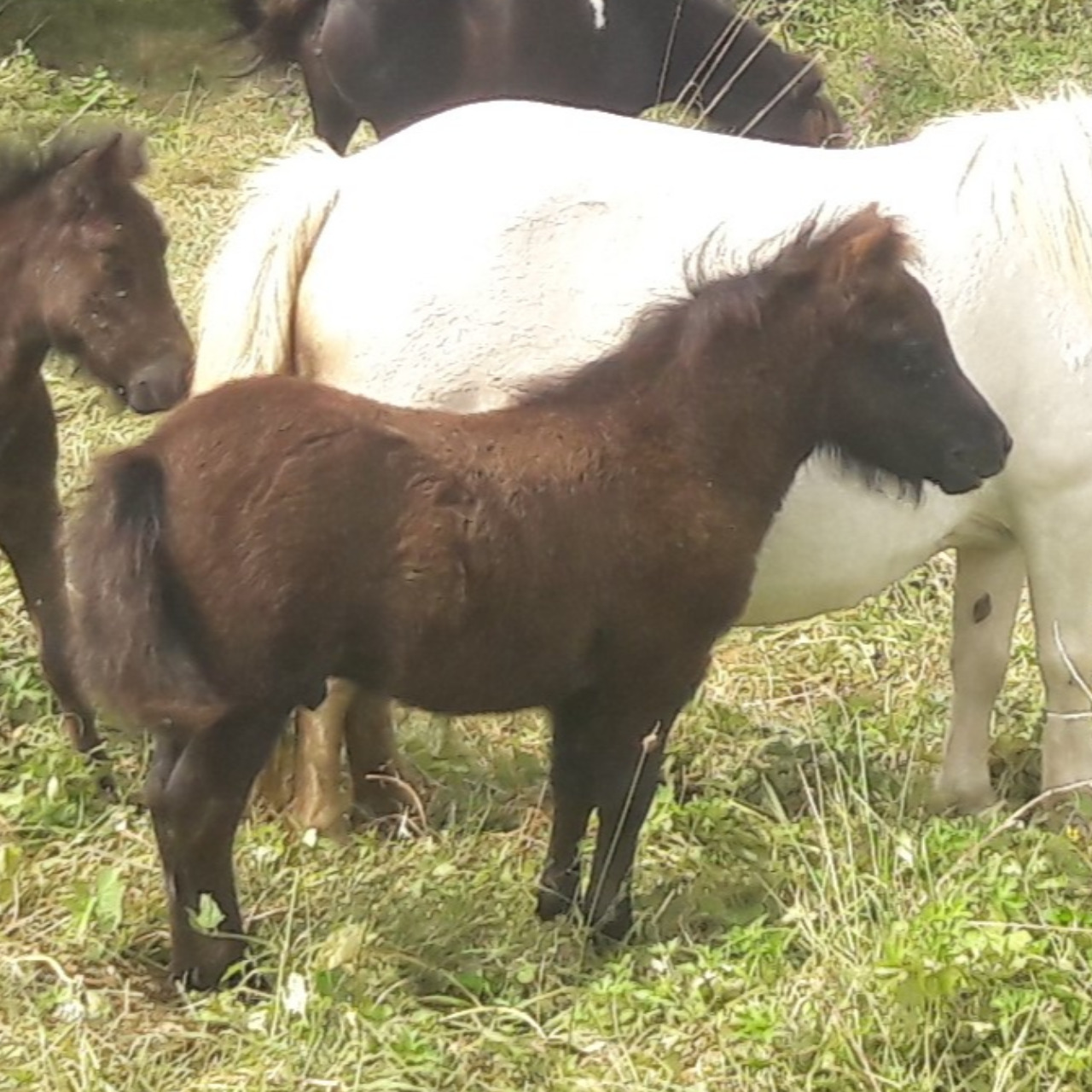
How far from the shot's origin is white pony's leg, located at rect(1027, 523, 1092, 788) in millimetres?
3393

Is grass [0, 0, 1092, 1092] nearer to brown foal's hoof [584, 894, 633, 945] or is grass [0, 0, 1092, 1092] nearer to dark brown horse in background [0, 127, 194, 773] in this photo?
brown foal's hoof [584, 894, 633, 945]

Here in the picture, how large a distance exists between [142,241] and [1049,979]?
189cm

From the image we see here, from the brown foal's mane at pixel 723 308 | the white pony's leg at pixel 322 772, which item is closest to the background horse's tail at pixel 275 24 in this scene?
the white pony's leg at pixel 322 772

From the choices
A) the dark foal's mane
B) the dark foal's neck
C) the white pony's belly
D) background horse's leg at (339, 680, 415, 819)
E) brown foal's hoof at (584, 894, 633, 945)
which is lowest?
background horse's leg at (339, 680, 415, 819)

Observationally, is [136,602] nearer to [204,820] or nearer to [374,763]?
[204,820]

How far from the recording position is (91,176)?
10.3 feet

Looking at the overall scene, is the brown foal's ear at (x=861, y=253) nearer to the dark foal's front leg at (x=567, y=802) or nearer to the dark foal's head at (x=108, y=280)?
the dark foal's front leg at (x=567, y=802)

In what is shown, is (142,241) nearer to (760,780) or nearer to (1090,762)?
(760,780)

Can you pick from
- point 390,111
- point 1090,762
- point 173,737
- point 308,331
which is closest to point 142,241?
point 308,331

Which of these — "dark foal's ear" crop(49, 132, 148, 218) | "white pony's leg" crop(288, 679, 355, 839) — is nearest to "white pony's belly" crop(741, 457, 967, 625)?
"white pony's leg" crop(288, 679, 355, 839)

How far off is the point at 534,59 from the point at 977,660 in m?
2.97

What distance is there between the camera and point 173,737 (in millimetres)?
2781

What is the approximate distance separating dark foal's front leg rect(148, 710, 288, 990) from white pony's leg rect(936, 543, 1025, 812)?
154cm

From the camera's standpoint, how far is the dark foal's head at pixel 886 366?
286 centimetres
